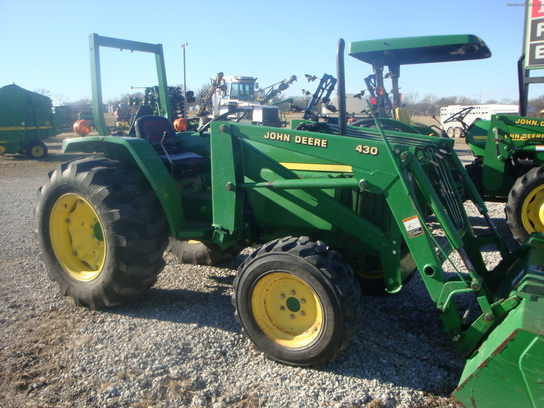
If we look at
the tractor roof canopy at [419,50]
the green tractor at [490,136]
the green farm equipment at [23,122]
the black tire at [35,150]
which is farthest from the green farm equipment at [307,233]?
the black tire at [35,150]

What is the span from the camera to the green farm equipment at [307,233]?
2.71m

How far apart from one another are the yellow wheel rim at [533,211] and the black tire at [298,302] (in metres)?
3.87

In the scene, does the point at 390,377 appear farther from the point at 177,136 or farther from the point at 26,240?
the point at 26,240

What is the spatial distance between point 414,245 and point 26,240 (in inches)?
204

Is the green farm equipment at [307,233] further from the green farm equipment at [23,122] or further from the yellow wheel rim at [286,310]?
the green farm equipment at [23,122]

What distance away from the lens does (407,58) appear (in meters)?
6.93

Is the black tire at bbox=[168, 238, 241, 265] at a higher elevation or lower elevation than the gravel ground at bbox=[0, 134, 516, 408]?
higher

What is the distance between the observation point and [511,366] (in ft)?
7.39

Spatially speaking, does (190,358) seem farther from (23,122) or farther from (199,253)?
(23,122)

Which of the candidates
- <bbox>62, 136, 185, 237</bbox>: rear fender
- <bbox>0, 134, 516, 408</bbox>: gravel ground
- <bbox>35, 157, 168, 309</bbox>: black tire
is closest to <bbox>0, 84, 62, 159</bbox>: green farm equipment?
<bbox>0, 134, 516, 408</bbox>: gravel ground

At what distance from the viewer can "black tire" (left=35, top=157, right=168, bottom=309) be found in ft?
12.0

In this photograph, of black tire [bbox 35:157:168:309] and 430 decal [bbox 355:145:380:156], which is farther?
black tire [bbox 35:157:168:309]

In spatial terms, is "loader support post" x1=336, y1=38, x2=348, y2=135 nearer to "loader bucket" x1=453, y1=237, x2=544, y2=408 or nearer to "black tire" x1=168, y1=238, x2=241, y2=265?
"loader bucket" x1=453, y1=237, x2=544, y2=408

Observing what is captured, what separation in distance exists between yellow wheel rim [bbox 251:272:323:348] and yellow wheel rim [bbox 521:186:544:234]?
4047 mm
